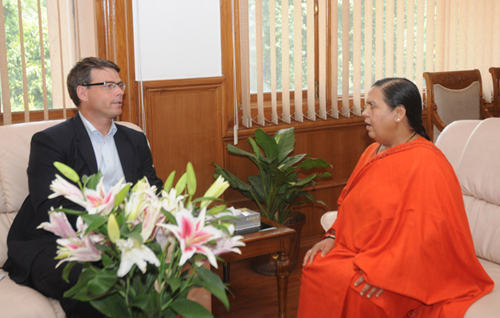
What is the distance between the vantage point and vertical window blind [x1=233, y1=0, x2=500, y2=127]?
336 cm

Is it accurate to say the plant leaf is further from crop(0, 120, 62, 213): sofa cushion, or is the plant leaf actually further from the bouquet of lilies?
the bouquet of lilies

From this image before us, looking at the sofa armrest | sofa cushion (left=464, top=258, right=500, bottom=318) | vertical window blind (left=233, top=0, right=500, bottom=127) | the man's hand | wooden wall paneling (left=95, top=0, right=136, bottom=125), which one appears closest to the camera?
sofa cushion (left=464, top=258, right=500, bottom=318)

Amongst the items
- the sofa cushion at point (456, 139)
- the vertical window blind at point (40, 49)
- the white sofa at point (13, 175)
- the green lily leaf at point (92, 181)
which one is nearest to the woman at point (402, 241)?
the sofa cushion at point (456, 139)

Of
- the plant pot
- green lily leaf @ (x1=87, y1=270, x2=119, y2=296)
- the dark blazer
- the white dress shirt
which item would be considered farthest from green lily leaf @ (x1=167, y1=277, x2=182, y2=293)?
the plant pot

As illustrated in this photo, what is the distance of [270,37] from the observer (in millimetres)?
3354

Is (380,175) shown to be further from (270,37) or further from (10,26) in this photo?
(10,26)

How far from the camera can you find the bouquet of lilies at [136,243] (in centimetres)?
98

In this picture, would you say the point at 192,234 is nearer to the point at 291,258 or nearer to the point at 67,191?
the point at 67,191

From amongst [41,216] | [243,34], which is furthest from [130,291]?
[243,34]

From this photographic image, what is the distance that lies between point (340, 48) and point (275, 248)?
189 cm

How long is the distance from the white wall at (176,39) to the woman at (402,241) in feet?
4.63

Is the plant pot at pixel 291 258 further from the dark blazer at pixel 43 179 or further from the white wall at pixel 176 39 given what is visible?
the dark blazer at pixel 43 179

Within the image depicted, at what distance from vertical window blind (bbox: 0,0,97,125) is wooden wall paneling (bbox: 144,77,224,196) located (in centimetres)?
46

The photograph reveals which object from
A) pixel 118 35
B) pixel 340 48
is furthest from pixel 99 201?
pixel 340 48
